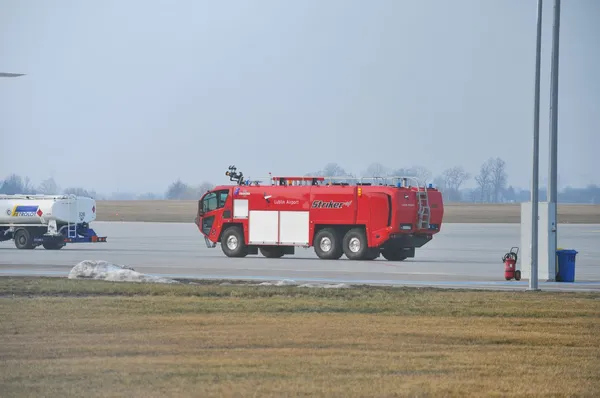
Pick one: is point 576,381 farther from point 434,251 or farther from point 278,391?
point 434,251

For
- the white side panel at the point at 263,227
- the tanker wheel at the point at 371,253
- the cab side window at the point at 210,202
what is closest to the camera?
the tanker wheel at the point at 371,253

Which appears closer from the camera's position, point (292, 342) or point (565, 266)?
point (292, 342)

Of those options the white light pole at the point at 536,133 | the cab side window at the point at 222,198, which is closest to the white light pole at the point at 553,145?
the white light pole at the point at 536,133

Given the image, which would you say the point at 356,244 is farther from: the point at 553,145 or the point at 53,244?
the point at 53,244

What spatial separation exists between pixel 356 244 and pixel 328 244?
3.95 feet

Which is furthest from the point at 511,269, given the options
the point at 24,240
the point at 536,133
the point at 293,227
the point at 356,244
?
the point at 24,240

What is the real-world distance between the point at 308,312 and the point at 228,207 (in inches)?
871

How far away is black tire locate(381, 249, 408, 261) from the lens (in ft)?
144

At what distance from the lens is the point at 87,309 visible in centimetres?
2281

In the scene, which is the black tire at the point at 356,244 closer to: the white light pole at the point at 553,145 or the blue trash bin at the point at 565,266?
the blue trash bin at the point at 565,266

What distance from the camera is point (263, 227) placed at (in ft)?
144

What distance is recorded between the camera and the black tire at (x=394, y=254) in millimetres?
43969

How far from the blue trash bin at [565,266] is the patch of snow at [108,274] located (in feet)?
34.8

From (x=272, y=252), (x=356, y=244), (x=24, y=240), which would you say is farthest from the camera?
(x=24, y=240)
